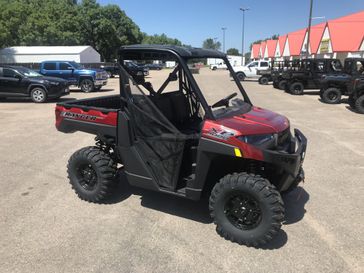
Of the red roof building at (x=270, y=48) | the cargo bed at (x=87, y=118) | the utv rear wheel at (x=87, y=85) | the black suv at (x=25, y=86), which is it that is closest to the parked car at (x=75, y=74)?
the utv rear wheel at (x=87, y=85)

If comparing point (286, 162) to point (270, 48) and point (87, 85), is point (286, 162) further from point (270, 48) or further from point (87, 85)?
point (270, 48)

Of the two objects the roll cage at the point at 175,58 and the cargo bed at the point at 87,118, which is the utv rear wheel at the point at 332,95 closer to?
the roll cage at the point at 175,58

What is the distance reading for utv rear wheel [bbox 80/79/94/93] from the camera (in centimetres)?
2047

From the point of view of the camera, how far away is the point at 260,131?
12.8ft

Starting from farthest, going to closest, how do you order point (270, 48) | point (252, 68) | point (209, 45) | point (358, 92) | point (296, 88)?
point (270, 48)
point (252, 68)
point (296, 88)
point (358, 92)
point (209, 45)

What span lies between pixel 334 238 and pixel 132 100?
2.77m

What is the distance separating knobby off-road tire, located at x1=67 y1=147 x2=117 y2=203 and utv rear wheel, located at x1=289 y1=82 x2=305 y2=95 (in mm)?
16056

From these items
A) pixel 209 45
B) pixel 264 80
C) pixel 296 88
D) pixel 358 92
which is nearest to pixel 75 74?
pixel 296 88

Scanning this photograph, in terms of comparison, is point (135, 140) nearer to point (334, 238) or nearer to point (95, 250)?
point (95, 250)

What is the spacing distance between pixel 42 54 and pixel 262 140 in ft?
113

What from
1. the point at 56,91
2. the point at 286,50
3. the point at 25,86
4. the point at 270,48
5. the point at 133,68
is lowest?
the point at 56,91

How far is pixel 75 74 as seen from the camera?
2061cm

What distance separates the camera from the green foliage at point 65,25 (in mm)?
38406

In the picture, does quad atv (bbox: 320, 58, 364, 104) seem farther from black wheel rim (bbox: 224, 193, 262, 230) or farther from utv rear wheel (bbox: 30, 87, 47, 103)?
black wheel rim (bbox: 224, 193, 262, 230)
